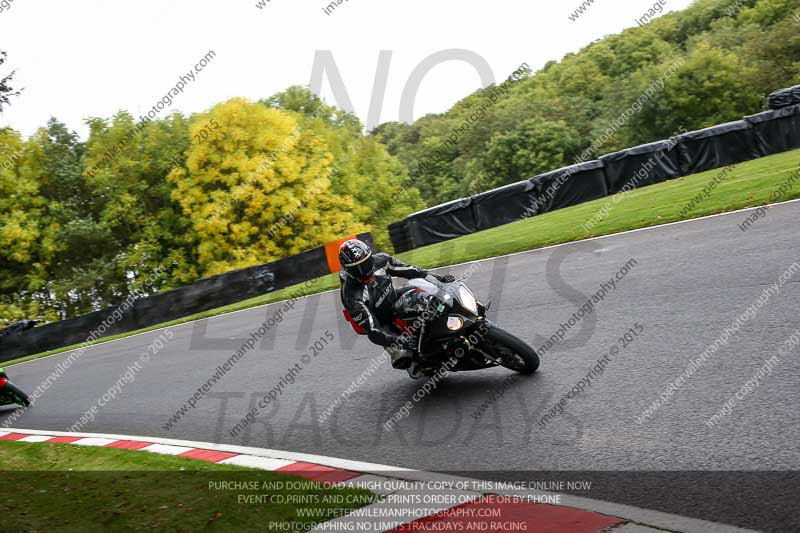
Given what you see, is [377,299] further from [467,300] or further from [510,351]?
[510,351]

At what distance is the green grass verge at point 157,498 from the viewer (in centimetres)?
510

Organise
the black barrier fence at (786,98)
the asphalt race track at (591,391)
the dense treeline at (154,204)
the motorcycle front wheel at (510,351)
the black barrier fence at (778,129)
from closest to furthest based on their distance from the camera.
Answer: the asphalt race track at (591,391), the motorcycle front wheel at (510,351), the black barrier fence at (778,129), the black barrier fence at (786,98), the dense treeline at (154,204)

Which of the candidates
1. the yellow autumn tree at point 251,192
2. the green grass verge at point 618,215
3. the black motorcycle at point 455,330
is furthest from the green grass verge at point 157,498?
the yellow autumn tree at point 251,192

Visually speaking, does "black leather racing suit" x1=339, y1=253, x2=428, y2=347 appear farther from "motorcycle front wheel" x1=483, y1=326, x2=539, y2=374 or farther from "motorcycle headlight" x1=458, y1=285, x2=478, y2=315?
"motorcycle front wheel" x1=483, y1=326, x2=539, y2=374

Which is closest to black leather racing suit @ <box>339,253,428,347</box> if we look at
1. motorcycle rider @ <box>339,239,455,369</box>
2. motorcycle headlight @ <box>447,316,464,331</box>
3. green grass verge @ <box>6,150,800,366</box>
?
motorcycle rider @ <box>339,239,455,369</box>

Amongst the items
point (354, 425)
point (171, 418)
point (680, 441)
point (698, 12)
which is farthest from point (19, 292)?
point (698, 12)

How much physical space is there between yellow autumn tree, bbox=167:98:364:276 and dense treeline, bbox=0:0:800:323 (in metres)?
0.08

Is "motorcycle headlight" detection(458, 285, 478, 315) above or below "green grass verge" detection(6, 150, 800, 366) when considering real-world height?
above

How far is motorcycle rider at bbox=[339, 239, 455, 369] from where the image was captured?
294 inches

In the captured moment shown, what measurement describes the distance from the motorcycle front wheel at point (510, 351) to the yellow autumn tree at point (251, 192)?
33.8 metres

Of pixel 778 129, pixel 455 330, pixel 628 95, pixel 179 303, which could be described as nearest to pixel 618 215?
pixel 778 129

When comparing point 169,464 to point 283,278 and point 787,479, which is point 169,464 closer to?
point 787,479

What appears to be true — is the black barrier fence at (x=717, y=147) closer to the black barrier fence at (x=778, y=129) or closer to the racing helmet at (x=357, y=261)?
the black barrier fence at (x=778, y=129)

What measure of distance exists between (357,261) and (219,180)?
120 ft
